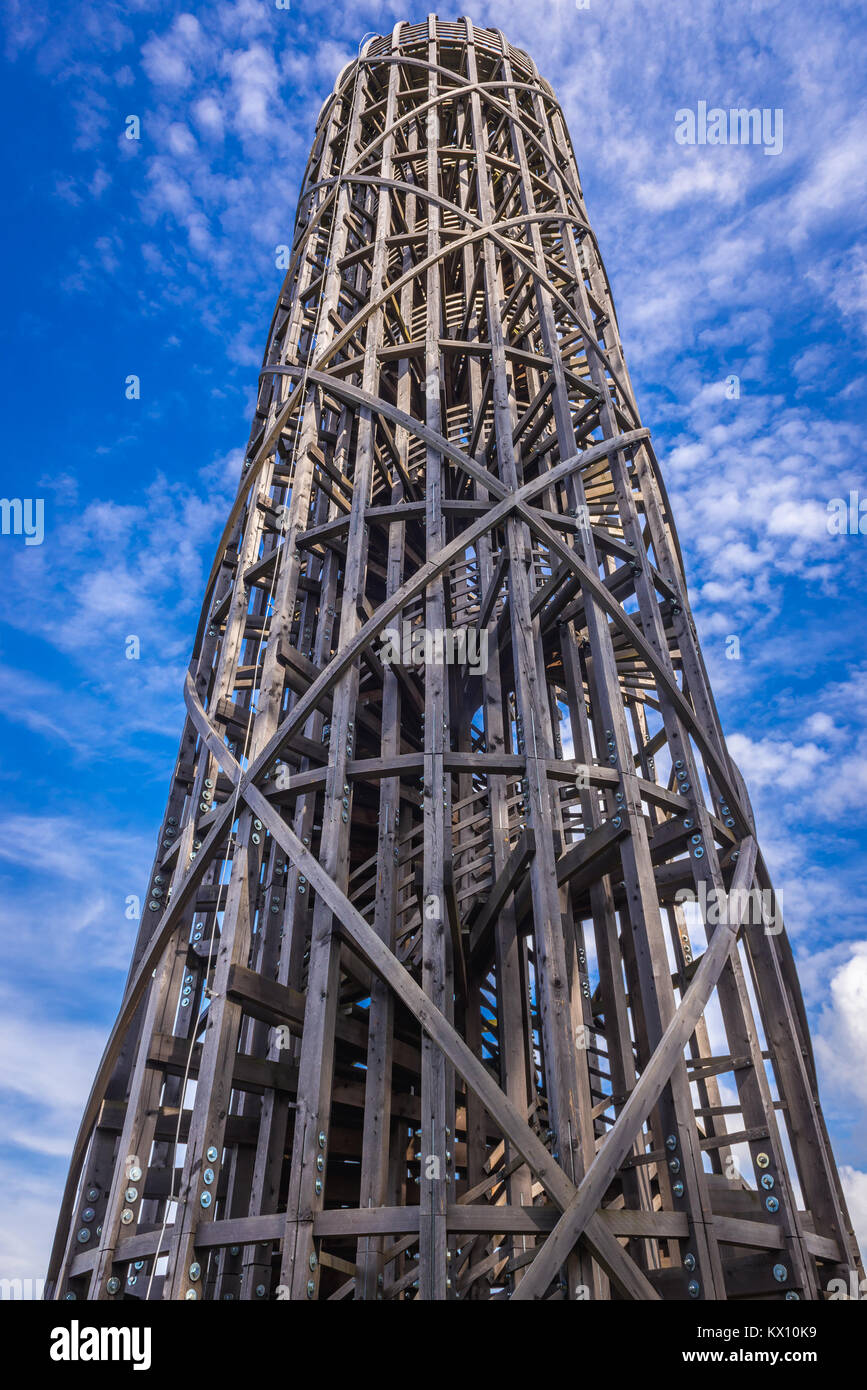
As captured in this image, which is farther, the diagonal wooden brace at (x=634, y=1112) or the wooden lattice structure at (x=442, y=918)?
the wooden lattice structure at (x=442, y=918)

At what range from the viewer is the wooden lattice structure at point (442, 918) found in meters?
6.73

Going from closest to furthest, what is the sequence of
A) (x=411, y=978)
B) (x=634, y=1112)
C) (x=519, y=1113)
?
(x=519, y=1113) → (x=634, y=1112) → (x=411, y=978)

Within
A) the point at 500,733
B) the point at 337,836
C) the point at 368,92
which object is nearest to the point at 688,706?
the point at 500,733

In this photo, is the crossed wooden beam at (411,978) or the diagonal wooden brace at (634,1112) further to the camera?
the crossed wooden beam at (411,978)

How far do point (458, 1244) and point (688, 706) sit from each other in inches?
224

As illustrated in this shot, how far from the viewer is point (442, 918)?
736 centimetres

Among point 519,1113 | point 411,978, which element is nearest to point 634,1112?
point 519,1113

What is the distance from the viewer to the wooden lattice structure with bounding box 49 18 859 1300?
673 centimetres

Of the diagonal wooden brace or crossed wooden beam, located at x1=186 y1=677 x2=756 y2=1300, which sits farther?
crossed wooden beam, located at x1=186 y1=677 x2=756 y2=1300

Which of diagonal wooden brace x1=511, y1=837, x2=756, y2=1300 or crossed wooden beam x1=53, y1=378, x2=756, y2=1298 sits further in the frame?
crossed wooden beam x1=53, y1=378, x2=756, y2=1298

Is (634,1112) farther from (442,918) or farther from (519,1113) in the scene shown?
(442,918)

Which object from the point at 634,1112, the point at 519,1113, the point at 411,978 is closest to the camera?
the point at 519,1113

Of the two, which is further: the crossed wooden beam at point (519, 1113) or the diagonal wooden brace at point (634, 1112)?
the crossed wooden beam at point (519, 1113)

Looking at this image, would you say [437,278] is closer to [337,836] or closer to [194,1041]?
[337,836]
